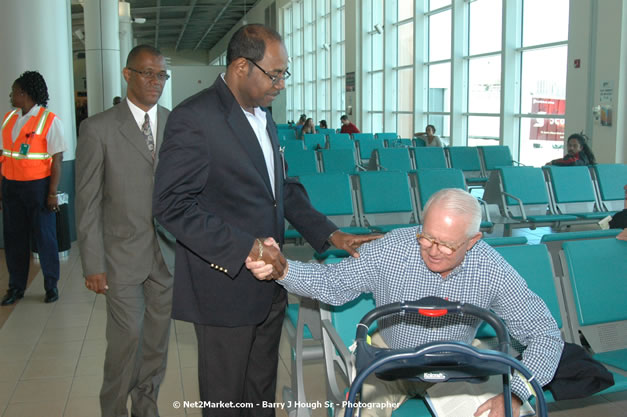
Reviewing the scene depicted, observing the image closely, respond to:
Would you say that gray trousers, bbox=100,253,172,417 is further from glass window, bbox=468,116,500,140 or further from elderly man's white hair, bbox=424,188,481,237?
glass window, bbox=468,116,500,140

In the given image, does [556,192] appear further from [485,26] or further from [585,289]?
[485,26]

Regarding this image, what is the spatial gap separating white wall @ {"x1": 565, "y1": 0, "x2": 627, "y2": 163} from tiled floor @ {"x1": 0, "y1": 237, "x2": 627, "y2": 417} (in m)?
6.89

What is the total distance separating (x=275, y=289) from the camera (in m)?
2.16

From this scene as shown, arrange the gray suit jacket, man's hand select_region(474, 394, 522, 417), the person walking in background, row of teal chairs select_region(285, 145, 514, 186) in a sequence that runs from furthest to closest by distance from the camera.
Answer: row of teal chairs select_region(285, 145, 514, 186) → the person walking in background → the gray suit jacket → man's hand select_region(474, 394, 522, 417)

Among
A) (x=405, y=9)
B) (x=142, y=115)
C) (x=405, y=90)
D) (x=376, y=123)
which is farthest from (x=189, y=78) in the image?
(x=142, y=115)

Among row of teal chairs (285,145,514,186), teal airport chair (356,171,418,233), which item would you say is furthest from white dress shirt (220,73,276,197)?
row of teal chairs (285,145,514,186)

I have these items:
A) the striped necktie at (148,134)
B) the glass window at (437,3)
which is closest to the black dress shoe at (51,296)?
the striped necktie at (148,134)

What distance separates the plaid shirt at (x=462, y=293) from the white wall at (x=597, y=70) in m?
8.15

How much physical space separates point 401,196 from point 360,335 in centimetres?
428

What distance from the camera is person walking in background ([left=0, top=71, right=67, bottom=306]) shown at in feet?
15.8

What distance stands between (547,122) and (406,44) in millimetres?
7158

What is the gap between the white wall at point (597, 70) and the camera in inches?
355

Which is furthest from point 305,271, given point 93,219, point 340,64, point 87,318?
point 340,64

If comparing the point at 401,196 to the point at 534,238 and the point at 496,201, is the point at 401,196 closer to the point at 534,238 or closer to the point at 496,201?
the point at 496,201
